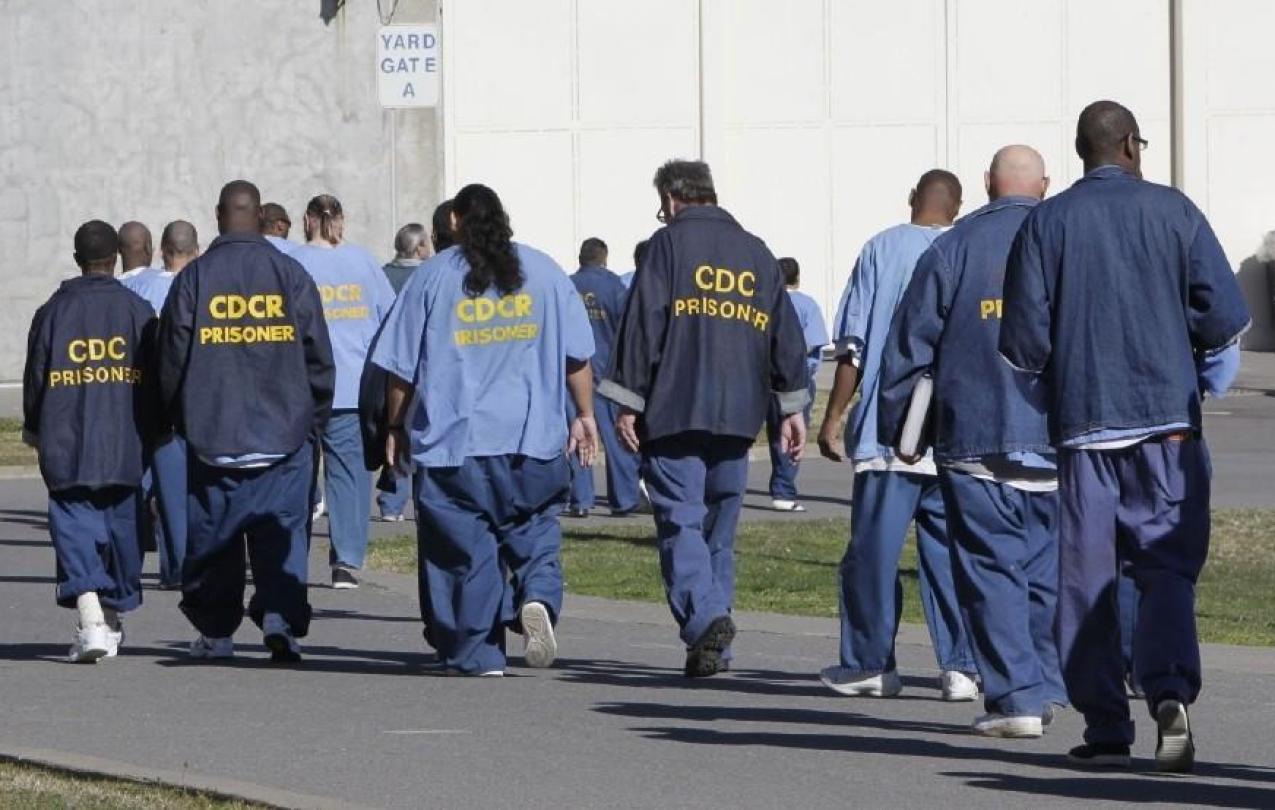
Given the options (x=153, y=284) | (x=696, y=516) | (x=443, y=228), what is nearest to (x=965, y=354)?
(x=696, y=516)

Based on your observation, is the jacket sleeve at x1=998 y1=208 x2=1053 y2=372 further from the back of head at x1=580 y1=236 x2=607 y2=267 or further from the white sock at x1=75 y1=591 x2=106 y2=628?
the back of head at x1=580 y1=236 x2=607 y2=267

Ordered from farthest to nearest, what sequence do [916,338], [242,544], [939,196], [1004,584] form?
[242,544] → [939,196] → [916,338] → [1004,584]

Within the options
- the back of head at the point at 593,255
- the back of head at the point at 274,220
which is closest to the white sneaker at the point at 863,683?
the back of head at the point at 274,220

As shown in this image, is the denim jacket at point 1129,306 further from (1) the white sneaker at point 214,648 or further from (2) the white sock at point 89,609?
(2) the white sock at point 89,609

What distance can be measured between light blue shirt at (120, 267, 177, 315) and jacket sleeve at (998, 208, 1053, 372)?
24.8ft

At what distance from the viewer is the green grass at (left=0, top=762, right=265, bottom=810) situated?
7742 millimetres

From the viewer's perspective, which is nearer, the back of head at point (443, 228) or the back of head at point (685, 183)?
the back of head at point (685, 183)

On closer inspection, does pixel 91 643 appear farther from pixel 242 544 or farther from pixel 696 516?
pixel 696 516

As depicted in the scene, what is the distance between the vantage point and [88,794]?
7.98m

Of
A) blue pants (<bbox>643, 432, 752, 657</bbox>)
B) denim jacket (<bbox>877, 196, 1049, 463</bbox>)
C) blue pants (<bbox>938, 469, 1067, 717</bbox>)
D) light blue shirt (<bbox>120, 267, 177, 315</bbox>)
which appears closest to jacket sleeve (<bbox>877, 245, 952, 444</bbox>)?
denim jacket (<bbox>877, 196, 1049, 463</bbox>)

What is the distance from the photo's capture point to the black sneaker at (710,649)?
1078 cm

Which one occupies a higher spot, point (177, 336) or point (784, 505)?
point (177, 336)

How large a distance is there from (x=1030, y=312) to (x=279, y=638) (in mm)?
4122

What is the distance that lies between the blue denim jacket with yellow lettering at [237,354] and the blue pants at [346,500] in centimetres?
317
